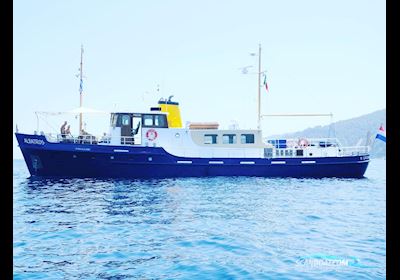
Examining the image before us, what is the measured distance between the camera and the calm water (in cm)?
661

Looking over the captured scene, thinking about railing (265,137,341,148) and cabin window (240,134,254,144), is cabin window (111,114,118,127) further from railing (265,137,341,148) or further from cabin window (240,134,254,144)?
railing (265,137,341,148)

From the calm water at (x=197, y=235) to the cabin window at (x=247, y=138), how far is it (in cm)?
984

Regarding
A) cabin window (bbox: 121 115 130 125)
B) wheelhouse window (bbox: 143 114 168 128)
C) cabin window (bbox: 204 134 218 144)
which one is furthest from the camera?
cabin window (bbox: 204 134 218 144)

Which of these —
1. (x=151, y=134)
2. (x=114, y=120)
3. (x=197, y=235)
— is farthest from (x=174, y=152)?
(x=197, y=235)

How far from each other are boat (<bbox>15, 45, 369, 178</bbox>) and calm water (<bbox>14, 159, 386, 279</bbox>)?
20.7 ft

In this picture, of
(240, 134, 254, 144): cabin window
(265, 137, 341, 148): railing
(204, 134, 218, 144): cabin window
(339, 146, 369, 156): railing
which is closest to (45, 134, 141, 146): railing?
(204, 134, 218, 144): cabin window

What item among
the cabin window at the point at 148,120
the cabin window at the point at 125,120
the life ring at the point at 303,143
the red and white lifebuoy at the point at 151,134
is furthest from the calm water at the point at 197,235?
the life ring at the point at 303,143

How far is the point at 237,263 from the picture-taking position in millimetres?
6902

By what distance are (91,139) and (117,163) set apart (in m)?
2.92

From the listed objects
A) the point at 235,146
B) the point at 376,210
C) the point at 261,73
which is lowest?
the point at 376,210
